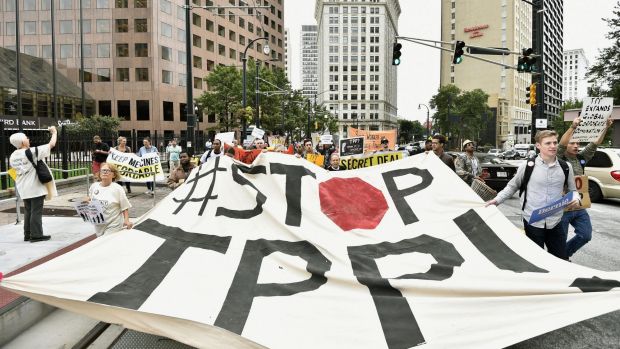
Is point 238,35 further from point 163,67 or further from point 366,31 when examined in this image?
point 366,31

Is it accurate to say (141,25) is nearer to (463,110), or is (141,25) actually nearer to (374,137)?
(374,137)

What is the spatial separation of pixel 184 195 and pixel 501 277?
3511 millimetres

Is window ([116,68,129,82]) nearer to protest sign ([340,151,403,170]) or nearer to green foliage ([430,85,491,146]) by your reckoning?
green foliage ([430,85,491,146])

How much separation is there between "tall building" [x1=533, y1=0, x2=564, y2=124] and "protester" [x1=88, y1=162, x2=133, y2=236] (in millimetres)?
137445

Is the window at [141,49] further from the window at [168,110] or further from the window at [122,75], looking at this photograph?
the window at [168,110]

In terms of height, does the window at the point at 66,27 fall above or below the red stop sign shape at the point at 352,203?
above

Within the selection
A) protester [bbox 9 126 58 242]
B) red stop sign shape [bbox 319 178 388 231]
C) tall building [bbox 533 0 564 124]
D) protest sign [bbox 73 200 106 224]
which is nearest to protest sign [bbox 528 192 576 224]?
red stop sign shape [bbox 319 178 388 231]

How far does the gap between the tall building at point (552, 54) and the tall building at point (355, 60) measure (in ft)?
164

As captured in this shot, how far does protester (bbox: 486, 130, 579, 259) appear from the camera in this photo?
15.8 feet

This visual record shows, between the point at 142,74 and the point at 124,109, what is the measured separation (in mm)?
5379


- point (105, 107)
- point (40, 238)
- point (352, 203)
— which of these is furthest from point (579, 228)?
point (105, 107)

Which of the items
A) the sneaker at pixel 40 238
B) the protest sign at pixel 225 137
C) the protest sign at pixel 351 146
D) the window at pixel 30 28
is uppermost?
the window at pixel 30 28

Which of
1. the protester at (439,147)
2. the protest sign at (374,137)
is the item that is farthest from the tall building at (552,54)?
the protester at (439,147)

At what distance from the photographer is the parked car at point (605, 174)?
1290cm
